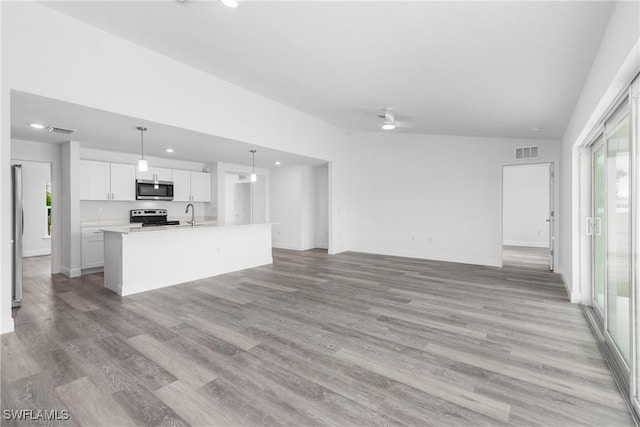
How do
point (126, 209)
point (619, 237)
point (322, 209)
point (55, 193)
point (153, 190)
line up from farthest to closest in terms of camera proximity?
point (322, 209)
point (126, 209)
point (153, 190)
point (55, 193)
point (619, 237)

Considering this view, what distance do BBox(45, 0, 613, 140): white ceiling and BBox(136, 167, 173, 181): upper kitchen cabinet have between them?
342 centimetres

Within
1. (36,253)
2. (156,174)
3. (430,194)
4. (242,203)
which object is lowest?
(36,253)

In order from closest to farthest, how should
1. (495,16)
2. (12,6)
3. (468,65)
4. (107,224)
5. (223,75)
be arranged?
(495,16), (12,6), (468,65), (223,75), (107,224)

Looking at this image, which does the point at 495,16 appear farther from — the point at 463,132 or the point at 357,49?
the point at 463,132

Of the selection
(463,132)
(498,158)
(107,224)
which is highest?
(463,132)

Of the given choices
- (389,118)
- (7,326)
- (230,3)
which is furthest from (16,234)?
(389,118)

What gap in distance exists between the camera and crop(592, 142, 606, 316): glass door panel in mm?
3109

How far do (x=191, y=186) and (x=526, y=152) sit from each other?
7.16 metres

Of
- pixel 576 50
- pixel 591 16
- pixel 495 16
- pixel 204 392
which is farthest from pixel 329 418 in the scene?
pixel 576 50

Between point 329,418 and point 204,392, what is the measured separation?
33.2 inches

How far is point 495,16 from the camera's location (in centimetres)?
208

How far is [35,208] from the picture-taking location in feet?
24.4

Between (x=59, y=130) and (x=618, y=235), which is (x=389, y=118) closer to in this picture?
(x=618, y=235)

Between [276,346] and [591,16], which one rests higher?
[591,16]
